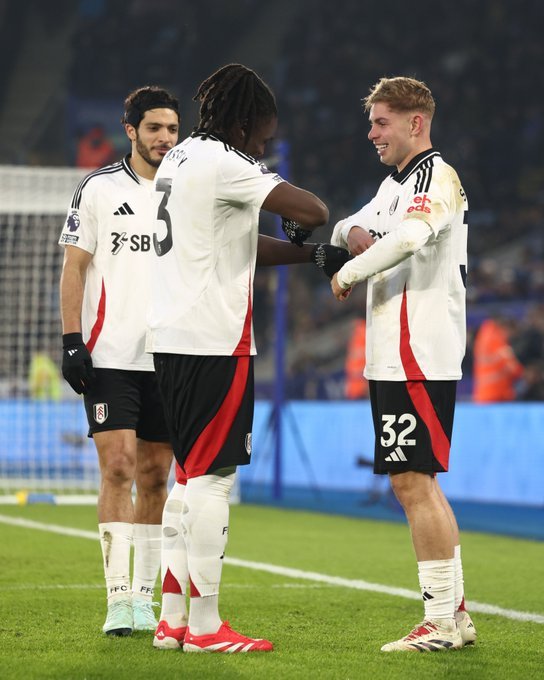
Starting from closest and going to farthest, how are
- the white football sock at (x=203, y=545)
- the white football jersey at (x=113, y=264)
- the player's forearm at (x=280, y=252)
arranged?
the white football sock at (x=203, y=545) → the player's forearm at (x=280, y=252) → the white football jersey at (x=113, y=264)

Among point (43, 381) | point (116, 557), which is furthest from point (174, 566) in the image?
point (43, 381)

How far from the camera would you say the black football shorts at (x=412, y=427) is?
167 inches

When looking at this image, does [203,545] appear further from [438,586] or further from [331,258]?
[331,258]

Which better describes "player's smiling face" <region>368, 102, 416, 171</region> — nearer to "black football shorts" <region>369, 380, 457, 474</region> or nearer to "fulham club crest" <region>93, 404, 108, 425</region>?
"black football shorts" <region>369, 380, 457, 474</region>

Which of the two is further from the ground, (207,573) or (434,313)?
(434,313)

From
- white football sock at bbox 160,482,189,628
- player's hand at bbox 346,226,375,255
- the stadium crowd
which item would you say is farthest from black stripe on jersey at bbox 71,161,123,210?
the stadium crowd

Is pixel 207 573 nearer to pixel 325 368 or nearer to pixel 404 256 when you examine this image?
pixel 404 256

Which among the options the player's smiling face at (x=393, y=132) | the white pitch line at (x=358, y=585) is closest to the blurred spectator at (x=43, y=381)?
the white pitch line at (x=358, y=585)

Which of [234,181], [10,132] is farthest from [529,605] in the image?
[10,132]

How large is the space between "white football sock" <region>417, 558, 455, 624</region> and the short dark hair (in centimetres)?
216

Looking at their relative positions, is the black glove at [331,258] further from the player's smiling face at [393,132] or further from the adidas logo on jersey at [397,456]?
the adidas logo on jersey at [397,456]

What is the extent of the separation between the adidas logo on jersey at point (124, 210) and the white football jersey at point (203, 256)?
73 cm

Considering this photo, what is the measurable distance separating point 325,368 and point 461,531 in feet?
39.0

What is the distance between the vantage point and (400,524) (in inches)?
396
